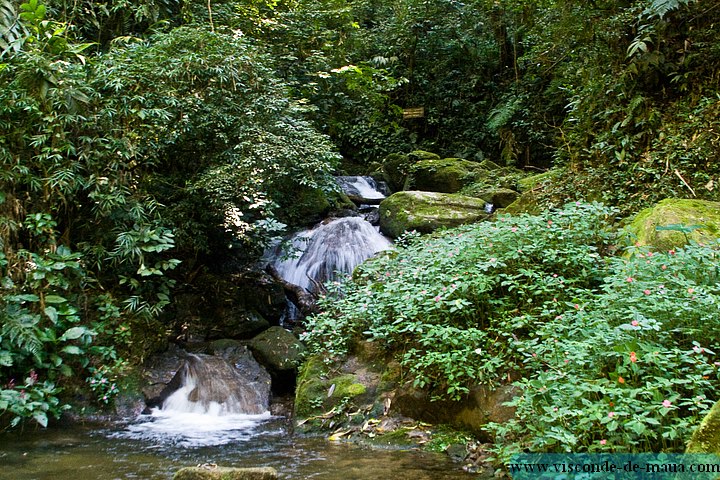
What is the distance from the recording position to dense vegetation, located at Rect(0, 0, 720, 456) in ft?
12.6

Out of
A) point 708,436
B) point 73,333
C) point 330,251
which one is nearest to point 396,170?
point 330,251

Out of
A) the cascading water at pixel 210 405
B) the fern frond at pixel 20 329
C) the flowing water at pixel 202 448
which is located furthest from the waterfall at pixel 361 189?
the fern frond at pixel 20 329

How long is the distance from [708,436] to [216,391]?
18.7 ft

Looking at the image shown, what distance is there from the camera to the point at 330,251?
1017 cm

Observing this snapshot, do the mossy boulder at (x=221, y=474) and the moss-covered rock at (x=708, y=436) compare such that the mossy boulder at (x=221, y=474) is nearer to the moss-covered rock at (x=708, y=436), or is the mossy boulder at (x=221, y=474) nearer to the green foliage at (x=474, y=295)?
the green foliage at (x=474, y=295)

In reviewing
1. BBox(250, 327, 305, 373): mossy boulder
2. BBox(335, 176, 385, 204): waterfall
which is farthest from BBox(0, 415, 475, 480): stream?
BBox(335, 176, 385, 204): waterfall

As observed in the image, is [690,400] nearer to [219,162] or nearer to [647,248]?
[647,248]

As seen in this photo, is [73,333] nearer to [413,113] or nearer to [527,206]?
[527,206]

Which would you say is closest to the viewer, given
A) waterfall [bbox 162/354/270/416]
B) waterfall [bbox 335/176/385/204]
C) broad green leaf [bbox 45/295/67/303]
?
broad green leaf [bbox 45/295/67/303]

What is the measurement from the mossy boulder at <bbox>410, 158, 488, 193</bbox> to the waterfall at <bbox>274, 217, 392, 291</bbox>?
329cm

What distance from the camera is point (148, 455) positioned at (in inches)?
187

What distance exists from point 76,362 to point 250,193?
312cm

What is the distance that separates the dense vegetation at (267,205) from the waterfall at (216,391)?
770 mm

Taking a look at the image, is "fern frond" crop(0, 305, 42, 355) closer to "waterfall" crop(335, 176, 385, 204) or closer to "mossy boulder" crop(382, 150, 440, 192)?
"waterfall" crop(335, 176, 385, 204)
